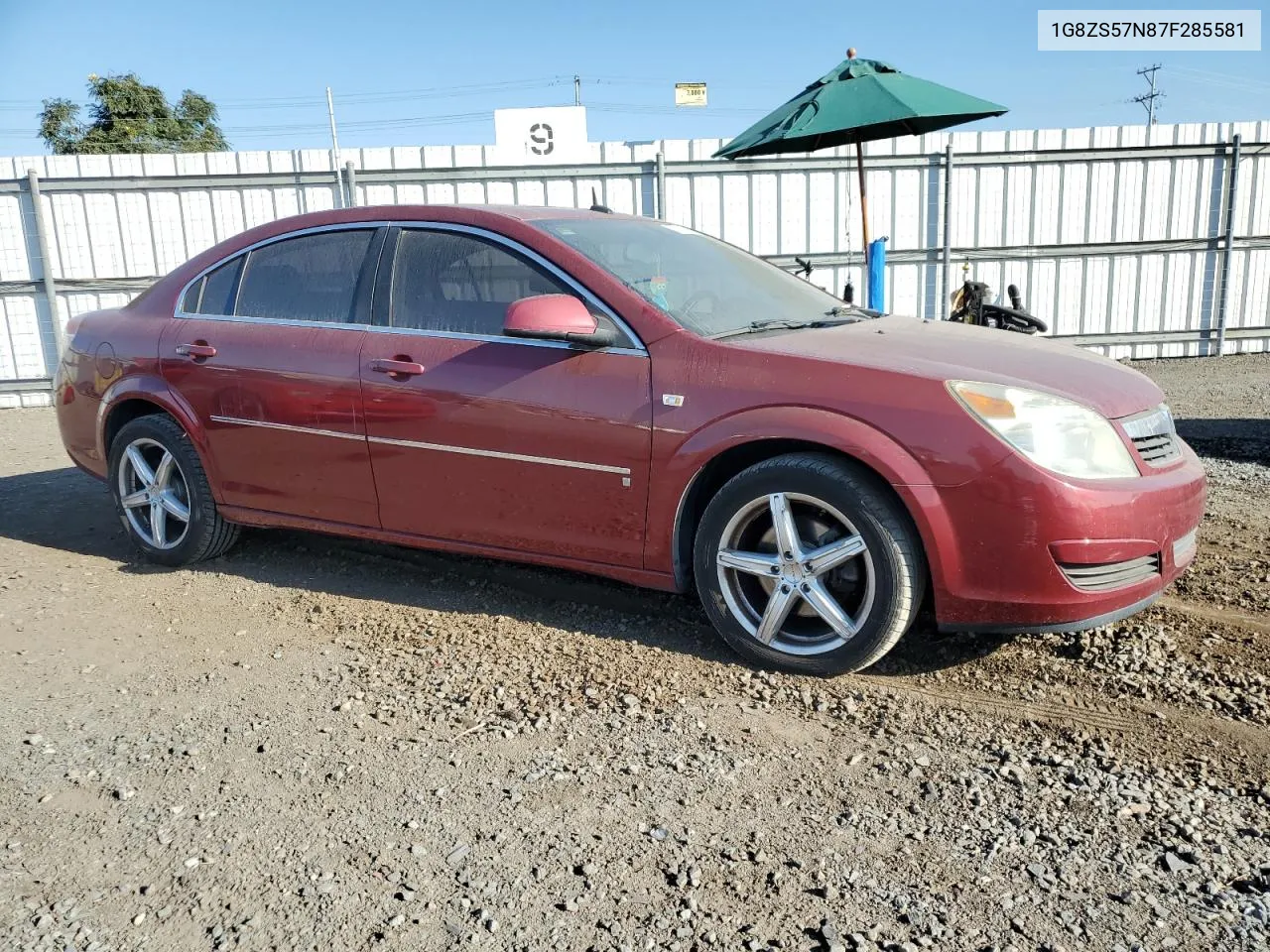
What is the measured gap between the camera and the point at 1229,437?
23.4 feet

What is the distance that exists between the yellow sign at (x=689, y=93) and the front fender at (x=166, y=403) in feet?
46.5

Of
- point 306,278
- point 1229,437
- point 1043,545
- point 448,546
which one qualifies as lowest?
point 1229,437

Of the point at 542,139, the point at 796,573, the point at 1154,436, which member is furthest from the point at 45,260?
the point at 1154,436

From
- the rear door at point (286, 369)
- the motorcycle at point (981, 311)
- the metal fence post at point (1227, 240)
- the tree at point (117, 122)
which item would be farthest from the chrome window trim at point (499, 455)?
the tree at point (117, 122)

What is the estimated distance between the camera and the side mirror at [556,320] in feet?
11.7

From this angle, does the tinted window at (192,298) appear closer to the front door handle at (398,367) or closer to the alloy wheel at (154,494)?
the alloy wheel at (154,494)

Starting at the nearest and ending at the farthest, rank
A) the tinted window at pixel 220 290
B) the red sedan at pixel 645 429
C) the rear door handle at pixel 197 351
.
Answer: the red sedan at pixel 645 429
the rear door handle at pixel 197 351
the tinted window at pixel 220 290

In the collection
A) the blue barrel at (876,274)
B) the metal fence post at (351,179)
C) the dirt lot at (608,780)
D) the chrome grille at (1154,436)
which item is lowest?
the dirt lot at (608,780)

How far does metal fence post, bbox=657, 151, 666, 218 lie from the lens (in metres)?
11.7

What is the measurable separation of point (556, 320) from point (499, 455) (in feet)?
1.99

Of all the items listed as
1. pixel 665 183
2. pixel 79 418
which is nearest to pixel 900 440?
pixel 79 418

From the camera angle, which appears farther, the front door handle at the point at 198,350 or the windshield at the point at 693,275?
the front door handle at the point at 198,350

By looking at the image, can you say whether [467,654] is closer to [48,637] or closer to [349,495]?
[349,495]

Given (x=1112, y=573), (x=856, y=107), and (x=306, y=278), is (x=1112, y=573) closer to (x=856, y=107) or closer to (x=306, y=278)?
(x=306, y=278)
